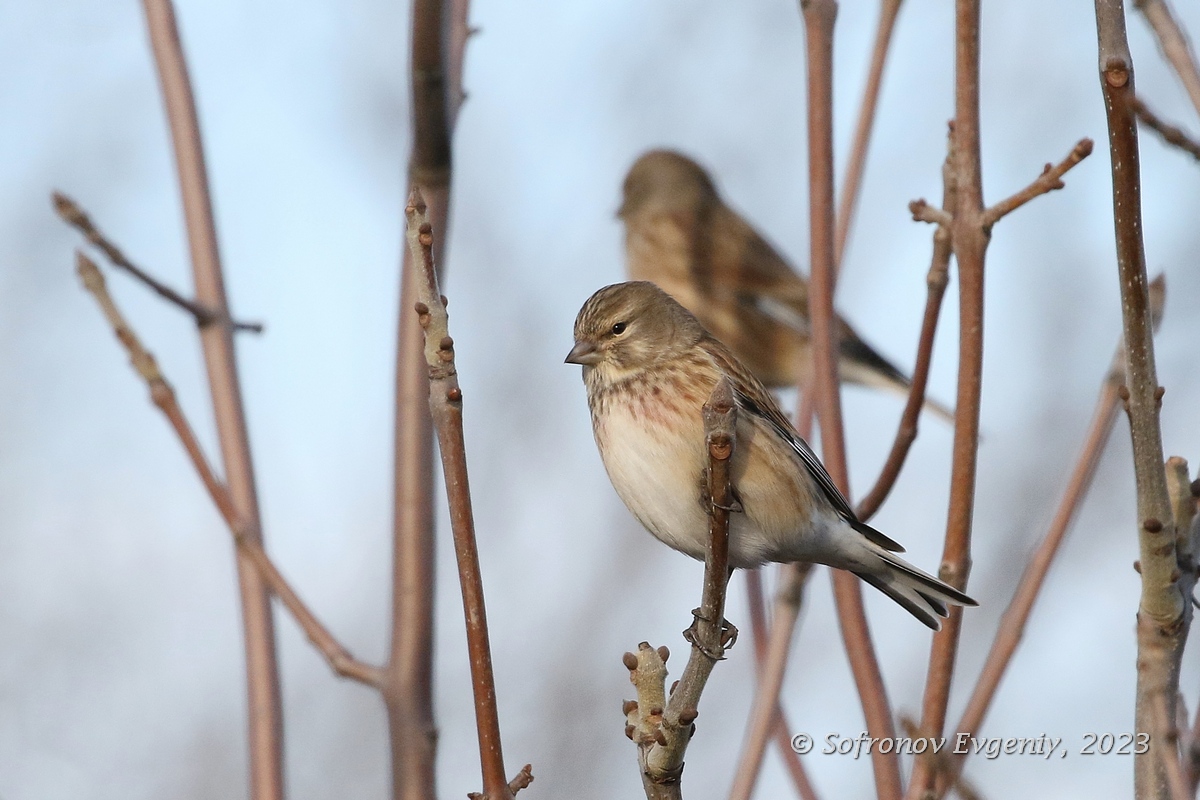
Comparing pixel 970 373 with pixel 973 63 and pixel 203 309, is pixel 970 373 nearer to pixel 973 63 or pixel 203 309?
pixel 973 63

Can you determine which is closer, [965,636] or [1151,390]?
[1151,390]

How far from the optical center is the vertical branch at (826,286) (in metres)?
2.93

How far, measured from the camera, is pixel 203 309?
3.10m

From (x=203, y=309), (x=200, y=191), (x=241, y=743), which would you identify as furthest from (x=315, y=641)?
(x=241, y=743)

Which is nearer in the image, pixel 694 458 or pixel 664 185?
pixel 694 458

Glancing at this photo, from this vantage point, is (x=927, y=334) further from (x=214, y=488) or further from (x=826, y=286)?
(x=214, y=488)

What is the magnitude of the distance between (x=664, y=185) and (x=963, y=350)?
5775 mm

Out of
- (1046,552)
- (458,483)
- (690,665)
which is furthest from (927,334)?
(458,483)

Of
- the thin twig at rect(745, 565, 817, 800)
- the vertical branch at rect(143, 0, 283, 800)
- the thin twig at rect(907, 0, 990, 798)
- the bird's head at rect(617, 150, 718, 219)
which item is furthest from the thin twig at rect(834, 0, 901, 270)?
the bird's head at rect(617, 150, 718, 219)

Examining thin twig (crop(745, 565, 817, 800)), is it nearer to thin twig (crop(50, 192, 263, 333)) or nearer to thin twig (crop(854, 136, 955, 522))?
thin twig (crop(854, 136, 955, 522))

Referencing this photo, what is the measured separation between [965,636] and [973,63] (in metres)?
5.47

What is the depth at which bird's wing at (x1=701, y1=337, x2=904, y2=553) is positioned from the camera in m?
3.75

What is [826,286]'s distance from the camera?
10.4 ft

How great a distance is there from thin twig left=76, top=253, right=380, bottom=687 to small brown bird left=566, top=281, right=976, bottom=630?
1101 millimetres
